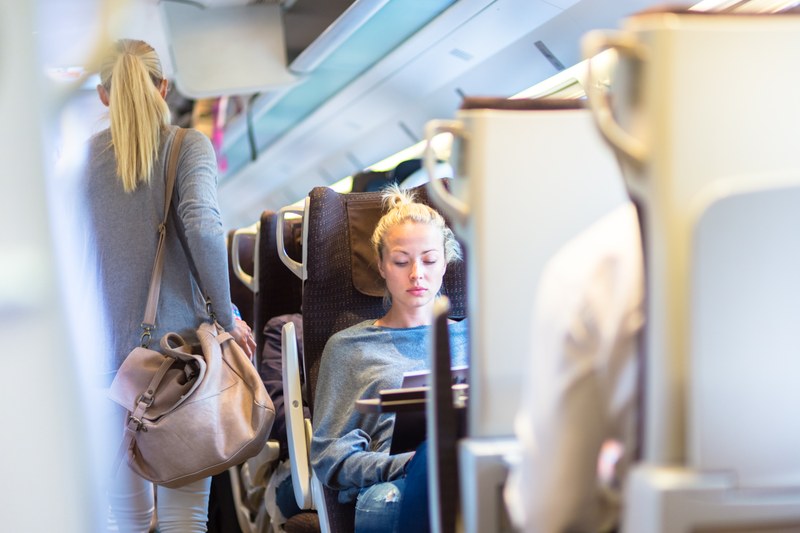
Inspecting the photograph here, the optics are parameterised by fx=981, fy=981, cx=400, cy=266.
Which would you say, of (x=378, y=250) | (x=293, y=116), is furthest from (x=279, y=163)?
(x=378, y=250)

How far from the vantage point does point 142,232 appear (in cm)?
312

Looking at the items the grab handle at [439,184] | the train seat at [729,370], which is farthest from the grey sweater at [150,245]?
the train seat at [729,370]

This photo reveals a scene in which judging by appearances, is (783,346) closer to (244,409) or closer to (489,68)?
(244,409)

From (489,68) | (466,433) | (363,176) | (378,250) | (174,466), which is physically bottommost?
(174,466)

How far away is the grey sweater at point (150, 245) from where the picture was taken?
307cm

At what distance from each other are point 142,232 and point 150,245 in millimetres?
49

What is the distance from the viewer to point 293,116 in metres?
8.38

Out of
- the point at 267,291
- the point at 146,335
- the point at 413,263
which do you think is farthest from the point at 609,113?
the point at 267,291

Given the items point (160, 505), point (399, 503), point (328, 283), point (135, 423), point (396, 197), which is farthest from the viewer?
point (396, 197)

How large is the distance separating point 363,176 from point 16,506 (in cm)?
522

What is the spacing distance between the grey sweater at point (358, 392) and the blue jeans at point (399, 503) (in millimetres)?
65

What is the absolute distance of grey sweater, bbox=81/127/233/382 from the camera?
307cm

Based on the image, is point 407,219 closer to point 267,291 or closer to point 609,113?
point 267,291

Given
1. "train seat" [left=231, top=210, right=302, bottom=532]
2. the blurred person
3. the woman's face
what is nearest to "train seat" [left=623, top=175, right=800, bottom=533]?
the blurred person
